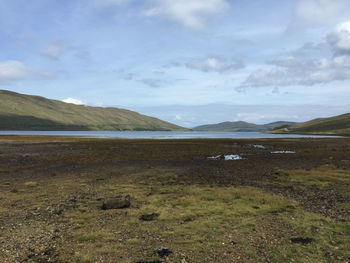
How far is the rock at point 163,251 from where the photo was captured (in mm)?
10273

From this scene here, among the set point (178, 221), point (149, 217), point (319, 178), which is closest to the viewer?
point (178, 221)

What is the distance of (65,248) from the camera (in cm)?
1089

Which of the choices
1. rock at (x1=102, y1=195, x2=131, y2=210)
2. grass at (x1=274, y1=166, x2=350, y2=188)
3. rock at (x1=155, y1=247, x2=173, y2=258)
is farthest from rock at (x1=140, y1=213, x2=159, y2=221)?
grass at (x1=274, y1=166, x2=350, y2=188)

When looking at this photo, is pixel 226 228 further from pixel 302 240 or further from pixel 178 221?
pixel 302 240

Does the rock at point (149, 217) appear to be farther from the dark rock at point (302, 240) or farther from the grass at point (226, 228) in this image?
the dark rock at point (302, 240)

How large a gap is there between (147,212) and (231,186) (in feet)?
35.0

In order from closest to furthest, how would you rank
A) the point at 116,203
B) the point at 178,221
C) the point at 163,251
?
1. the point at 163,251
2. the point at 178,221
3. the point at 116,203

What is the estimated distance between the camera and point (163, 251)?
10.5m

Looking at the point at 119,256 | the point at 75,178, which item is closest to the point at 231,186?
the point at 119,256

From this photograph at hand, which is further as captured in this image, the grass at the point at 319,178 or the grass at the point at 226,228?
the grass at the point at 319,178

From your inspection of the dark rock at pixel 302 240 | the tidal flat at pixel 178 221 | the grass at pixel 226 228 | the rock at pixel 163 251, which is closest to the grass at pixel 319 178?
the tidal flat at pixel 178 221

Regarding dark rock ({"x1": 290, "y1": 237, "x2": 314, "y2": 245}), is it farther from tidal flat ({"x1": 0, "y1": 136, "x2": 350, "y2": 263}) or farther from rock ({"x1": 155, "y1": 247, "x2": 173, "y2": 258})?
rock ({"x1": 155, "y1": 247, "x2": 173, "y2": 258})

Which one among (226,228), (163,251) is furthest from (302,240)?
(163,251)

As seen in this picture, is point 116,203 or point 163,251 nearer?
point 163,251
